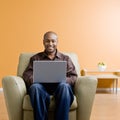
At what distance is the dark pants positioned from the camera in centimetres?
232

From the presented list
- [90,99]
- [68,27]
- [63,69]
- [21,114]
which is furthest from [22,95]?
[68,27]

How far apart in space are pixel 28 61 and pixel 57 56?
0.36m

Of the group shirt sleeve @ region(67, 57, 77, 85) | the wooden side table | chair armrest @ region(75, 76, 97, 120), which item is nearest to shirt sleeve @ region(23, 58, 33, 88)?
shirt sleeve @ region(67, 57, 77, 85)

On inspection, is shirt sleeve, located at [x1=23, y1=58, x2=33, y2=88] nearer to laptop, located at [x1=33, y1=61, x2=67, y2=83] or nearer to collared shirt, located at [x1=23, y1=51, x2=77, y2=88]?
collared shirt, located at [x1=23, y1=51, x2=77, y2=88]

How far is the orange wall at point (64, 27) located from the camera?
490 centimetres

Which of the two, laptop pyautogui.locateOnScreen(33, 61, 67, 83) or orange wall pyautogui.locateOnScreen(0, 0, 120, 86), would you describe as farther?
orange wall pyautogui.locateOnScreen(0, 0, 120, 86)

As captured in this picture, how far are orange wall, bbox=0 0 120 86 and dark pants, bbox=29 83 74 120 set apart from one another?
2.60 m

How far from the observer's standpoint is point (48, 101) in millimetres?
2367

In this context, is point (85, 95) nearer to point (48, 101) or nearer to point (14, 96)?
point (48, 101)

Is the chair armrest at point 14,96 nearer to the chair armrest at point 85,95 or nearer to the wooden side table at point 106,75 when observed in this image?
the chair armrest at point 85,95

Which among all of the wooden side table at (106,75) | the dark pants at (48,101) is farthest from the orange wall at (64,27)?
the dark pants at (48,101)

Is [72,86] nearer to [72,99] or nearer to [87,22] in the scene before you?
[72,99]

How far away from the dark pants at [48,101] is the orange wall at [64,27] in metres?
2.60

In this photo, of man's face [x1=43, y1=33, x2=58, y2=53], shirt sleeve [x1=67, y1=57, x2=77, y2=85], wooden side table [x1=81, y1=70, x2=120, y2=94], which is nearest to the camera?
shirt sleeve [x1=67, y1=57, x2=77, y2=85]
